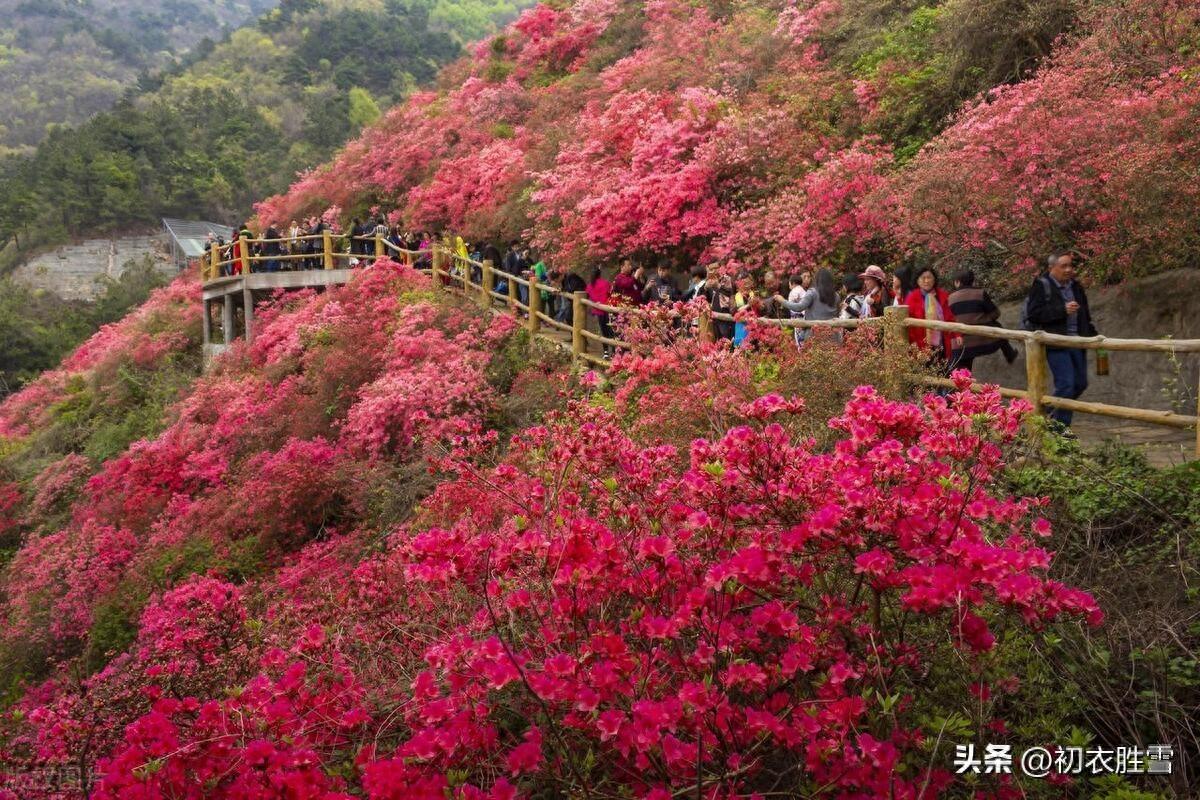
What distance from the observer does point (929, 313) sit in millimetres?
7453

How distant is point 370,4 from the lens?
86.0m

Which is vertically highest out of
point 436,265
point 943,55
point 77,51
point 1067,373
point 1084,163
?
point 77,51

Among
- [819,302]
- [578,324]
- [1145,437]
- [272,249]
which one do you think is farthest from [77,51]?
[1145,437]

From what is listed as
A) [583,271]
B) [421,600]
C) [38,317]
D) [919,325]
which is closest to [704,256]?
[583,271]

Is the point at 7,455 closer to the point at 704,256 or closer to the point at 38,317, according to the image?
the point at 704,256

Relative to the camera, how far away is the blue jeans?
20.3 ft

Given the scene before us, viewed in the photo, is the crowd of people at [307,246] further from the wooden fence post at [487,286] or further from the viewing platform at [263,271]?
the wooden fence post at [487,286]

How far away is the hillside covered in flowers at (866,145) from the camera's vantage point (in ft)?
28.9

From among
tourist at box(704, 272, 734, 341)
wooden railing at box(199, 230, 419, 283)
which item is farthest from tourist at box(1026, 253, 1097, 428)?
wooden railing at box(199, 230, 419, 283)

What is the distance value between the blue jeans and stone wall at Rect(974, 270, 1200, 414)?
1770 millimetres

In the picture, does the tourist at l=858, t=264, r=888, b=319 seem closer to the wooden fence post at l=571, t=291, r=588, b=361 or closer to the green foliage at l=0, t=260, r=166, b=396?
the wooden fence post at l=571, t=291, r=588, b=361

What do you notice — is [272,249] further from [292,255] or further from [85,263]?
[85,263]

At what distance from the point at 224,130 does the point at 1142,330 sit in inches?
2336

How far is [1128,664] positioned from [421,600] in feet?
11.0
